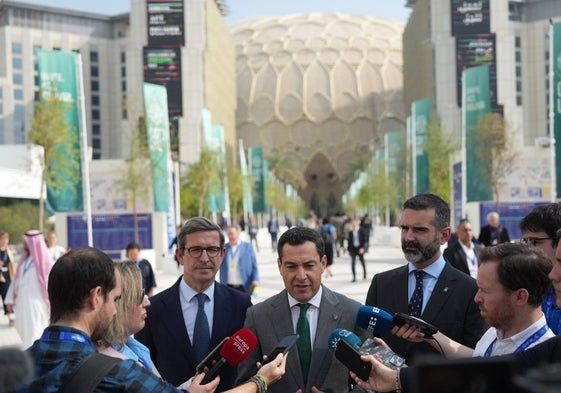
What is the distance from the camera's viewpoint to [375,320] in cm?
362

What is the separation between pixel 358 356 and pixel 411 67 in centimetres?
8370

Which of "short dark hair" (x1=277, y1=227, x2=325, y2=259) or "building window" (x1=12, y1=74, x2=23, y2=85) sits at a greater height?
"building window" (x1=12, y1=74, x2=23, y2=85)

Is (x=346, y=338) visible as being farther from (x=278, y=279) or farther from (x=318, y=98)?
(x=318, y=98)

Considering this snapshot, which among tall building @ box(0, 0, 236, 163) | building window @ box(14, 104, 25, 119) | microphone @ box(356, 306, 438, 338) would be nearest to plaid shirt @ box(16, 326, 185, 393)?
microphone @ box(356, 306, 438, 338)

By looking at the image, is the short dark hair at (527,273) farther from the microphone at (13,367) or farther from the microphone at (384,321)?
the microphone at (13,367)

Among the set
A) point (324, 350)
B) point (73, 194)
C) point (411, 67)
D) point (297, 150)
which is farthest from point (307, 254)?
point (297, 150)

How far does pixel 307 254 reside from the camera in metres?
4.15

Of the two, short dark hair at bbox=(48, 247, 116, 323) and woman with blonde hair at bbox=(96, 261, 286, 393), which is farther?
woman with blonde hair at bbox=(96, 261, 286, 393)

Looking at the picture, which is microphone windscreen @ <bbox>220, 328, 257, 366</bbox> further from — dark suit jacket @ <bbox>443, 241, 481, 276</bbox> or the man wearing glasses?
dark suit jacket @ <bbox>443, 241, 481, 276</bbox>

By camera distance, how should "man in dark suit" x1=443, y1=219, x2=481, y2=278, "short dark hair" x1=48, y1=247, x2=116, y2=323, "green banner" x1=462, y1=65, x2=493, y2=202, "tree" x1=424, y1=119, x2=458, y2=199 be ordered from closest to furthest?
"short dark hair" x1=48, y1=247, x2=116, y2=323 < "man in dark suit" x1=443, y1=219, x2=481, y2=278 < "green banner" x1=462, y1=65, x2=493, y2=202 < "tree" x1=424, y1=119, x2=458, y2=199

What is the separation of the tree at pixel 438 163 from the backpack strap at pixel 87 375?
1437 inches

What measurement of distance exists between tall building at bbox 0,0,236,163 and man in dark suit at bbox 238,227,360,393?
195 ft

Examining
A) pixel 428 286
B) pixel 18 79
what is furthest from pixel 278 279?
pixel 18 79

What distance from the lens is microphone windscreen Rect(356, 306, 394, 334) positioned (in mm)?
3584
